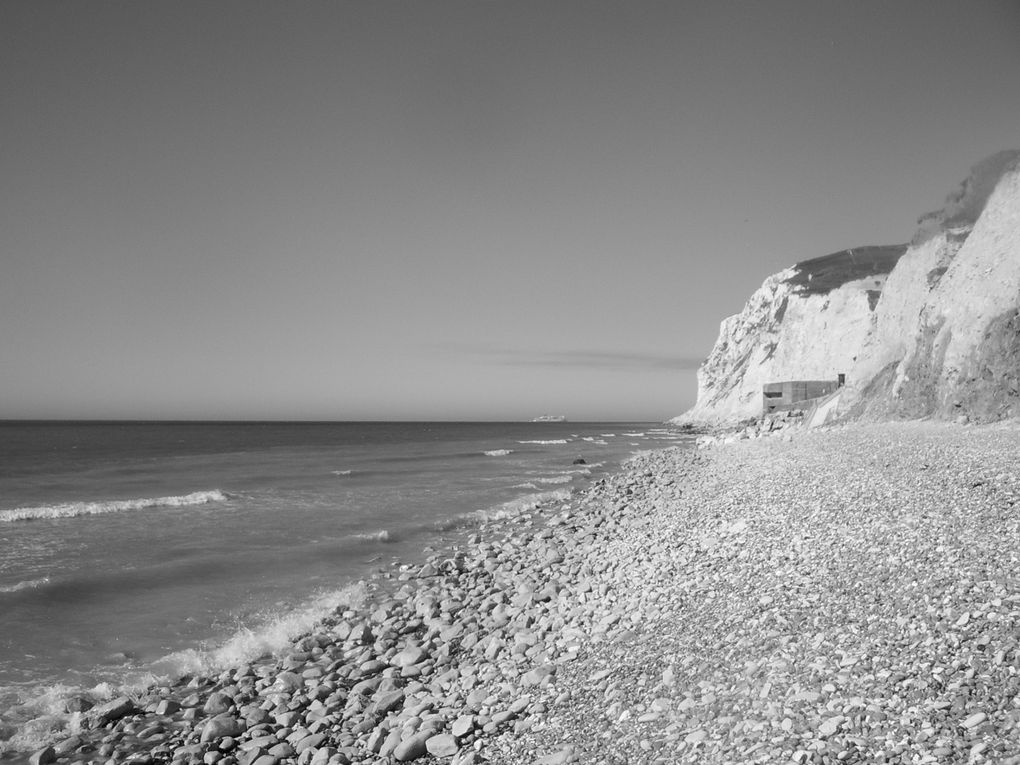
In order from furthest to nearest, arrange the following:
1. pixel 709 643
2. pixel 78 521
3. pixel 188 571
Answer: pixel 78 521 < pixel 188 571 < pixel 709 643

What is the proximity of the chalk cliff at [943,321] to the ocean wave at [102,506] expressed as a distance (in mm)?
27767

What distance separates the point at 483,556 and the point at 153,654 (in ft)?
21.0

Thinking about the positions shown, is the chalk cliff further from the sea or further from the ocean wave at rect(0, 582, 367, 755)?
the ocean wave at rect(0, 582, 367, 755)

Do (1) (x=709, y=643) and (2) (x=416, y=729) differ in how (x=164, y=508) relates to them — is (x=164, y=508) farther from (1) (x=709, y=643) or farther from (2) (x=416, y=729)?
(1) (x=709, y=643)

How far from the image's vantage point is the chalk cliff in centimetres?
1930

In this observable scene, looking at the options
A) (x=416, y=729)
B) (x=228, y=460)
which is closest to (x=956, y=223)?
(x=416, y=729)

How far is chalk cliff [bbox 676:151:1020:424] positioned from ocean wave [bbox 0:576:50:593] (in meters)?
25.2

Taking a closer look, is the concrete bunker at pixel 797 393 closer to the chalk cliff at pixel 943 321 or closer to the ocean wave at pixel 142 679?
the chalk cliff at pixel 943 321

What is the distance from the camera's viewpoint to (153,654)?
28.6 feet

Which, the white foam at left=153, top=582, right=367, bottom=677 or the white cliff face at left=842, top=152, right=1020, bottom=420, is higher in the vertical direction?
the white cliff face at left=842, top=152, right=1020, bottom=420

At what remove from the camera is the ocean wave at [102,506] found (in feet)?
68.1

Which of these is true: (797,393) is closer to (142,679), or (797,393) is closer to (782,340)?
(782,340)

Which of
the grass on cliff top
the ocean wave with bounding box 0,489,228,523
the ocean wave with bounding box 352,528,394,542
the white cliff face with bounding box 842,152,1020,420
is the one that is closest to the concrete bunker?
the white cliff face with bounding box 842,152,1020,420

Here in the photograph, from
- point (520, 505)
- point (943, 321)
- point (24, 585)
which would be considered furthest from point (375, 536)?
point (943, 321)
